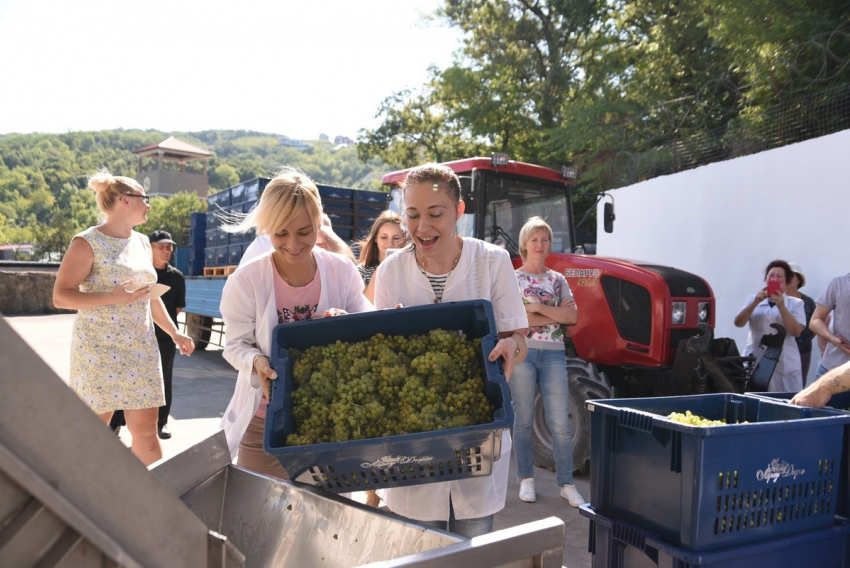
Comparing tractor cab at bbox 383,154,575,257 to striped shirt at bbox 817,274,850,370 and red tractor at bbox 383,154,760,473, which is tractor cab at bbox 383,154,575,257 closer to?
red tractor at bbox 383,154,760,473

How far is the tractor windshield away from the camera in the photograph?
248 inches

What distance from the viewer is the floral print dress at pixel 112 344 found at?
3.74m

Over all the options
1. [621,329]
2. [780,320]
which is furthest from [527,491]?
[780,320]

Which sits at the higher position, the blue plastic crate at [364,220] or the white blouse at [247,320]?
the blue plastic crate at [364,220]

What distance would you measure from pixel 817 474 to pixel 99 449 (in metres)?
2.81

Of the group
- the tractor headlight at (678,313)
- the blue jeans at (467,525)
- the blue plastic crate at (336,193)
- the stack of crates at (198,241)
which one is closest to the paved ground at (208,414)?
the blue jeans at (467,525)

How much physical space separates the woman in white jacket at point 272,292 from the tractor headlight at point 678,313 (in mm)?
3793

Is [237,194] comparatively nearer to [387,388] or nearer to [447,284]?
[447,284]

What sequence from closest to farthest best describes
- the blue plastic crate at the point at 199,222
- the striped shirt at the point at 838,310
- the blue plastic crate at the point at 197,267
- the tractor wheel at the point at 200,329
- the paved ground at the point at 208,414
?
→ the paved ground at the point at 208,414
the striped shirt at the point at 838,310
the tractor wheel at the point at 200,329
the blue plastic crate at the point at 199,222
the blue plastic crate at the point at 197,267

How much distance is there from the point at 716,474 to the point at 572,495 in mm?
2593

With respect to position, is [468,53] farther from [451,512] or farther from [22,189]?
[22,189]

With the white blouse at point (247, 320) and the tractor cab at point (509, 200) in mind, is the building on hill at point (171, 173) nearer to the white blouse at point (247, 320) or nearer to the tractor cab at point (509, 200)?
the tractor cab at point (509, 200)

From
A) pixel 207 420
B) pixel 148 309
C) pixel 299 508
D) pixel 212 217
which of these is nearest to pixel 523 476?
pixel 148 309

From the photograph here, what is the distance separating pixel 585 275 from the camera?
5918 mm
